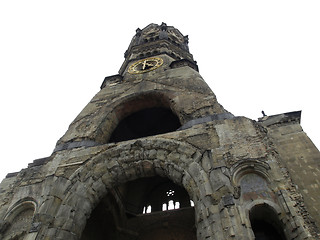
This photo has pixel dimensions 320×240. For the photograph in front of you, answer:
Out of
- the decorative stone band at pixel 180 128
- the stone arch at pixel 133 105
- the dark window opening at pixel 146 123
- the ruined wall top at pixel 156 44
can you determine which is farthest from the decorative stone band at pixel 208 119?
the ruined wall top at pixel 156 44

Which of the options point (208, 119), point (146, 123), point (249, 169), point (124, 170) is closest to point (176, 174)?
point (124, 170)

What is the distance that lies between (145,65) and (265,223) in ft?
33.3

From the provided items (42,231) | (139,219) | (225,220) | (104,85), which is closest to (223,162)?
(225,220)

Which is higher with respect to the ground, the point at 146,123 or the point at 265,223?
the point at 146,123

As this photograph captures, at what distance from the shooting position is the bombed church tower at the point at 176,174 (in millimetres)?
5035

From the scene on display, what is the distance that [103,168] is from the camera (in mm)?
7082

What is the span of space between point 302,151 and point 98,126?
20.5ft

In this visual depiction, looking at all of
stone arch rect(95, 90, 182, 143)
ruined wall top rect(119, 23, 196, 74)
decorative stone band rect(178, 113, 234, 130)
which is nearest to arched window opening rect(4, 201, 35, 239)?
stone arch rect(95, 90, 182, 143)

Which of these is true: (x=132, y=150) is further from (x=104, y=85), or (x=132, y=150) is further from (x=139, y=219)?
(x=104, y=85)

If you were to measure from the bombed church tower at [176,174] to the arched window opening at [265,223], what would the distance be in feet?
0.06

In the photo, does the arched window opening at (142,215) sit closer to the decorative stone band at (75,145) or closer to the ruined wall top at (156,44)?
the decorative stone band at (75,145)

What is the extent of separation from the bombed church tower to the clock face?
1.77 meters

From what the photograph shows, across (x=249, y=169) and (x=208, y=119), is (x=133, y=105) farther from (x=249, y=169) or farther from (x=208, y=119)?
(x=249, y=169)

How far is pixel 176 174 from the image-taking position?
6.34 meters
